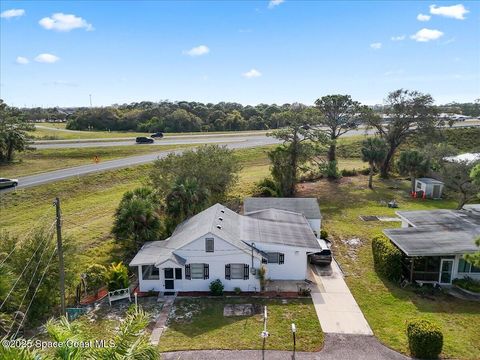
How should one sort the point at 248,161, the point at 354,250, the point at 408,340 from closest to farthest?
the point at 408,340, the point at 354,250, the point at 248,161

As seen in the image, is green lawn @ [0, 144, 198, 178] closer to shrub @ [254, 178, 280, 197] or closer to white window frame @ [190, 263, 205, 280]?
shrub @ [254, 178, 280, 197]

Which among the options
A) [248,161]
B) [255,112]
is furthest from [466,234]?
[255,112]

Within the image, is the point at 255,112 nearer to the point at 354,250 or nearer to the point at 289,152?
the point at 289,152

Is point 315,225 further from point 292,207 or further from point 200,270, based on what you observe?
point 200,270

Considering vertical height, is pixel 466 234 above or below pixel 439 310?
above

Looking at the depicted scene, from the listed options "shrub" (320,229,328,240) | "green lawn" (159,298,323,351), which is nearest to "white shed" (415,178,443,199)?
"shrub" (320,229,328,240)

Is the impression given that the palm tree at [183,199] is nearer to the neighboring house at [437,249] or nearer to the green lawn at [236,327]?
the green lawn at [236,327]

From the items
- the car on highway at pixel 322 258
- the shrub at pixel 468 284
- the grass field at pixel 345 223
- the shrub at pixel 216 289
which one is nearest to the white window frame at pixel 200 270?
the shrub at pixel 216 289
